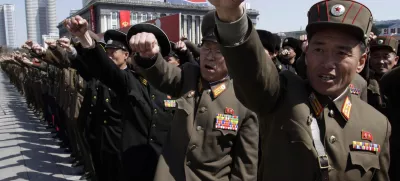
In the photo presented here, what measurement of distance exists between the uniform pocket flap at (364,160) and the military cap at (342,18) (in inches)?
19.4

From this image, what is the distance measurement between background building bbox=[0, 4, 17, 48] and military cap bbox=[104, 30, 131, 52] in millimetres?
148126

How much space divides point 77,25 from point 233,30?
168cm

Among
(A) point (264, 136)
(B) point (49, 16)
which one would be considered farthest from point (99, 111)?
(B) point (49, 16)

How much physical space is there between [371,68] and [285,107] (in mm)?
3059

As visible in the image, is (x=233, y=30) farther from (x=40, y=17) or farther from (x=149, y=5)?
(x=40, y=17)

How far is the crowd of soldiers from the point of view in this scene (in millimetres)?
1505

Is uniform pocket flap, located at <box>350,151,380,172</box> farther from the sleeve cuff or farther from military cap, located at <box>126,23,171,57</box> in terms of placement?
military cap, located at <box>126,23,171,57</box>

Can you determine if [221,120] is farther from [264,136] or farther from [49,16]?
[49,16]

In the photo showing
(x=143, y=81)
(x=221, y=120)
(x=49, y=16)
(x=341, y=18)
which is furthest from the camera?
(x=49, y=16)

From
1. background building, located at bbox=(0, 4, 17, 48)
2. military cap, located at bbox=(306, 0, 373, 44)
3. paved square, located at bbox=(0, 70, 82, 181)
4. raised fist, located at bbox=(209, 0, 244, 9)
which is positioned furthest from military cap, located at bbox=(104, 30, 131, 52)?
background building, located at bbox=(0, 4, 17, 48)

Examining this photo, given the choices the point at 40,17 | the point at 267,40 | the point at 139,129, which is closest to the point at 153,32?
the point at 139,129

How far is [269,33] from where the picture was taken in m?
4.59

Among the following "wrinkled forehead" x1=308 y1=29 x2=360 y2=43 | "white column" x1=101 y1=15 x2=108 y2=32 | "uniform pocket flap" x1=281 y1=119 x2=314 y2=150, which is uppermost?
"white column" x1=101 y1=15 x2=108 y2=32

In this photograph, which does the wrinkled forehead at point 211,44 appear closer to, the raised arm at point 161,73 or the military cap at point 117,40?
the raised arm at point 161,73
